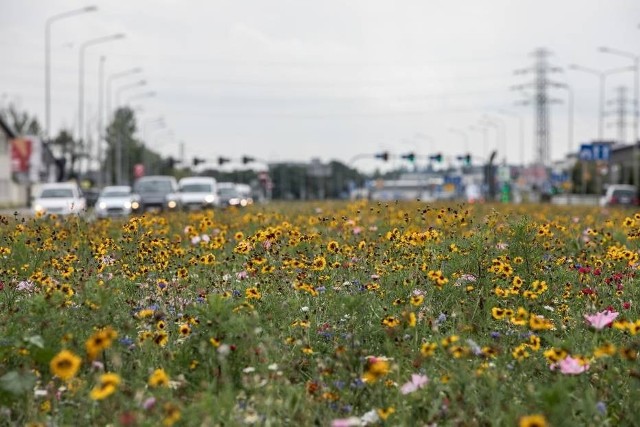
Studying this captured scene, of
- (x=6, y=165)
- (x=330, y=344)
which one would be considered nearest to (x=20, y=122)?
(x=6, y=165)

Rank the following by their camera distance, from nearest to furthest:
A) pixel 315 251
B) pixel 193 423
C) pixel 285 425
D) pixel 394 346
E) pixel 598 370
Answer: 1. pixel 193 423
2. pixel 285 425
3. pixel 598 370
4. pixel 394 346
5. pixel 315 251

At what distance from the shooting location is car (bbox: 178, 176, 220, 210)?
113 feet

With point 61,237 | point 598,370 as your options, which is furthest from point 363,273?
point 598,370

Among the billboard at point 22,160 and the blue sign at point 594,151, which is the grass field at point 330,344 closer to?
the blue sign at point 594,151

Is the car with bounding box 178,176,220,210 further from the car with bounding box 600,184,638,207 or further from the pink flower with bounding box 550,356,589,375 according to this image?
the pink flower with bounding box 550,356,589,375

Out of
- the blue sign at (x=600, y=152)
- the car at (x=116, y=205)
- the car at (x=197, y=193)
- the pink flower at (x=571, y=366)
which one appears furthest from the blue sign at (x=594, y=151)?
the pink flower at (x=571, y=366)

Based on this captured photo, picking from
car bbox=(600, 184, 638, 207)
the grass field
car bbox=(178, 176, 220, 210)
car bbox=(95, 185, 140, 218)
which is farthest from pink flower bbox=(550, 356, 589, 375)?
car bbox=(600, 184, 638, 207)

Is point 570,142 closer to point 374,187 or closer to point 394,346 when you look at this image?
point 374,187

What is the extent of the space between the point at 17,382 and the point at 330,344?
81.0 inches

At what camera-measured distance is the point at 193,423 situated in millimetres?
3697

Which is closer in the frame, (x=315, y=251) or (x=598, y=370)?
(x=598, y=370)

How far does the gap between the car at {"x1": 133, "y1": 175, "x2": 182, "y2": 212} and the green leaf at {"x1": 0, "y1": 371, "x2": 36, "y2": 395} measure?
93.8 ft

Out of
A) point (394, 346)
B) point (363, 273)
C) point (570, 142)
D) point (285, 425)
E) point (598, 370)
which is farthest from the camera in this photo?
point (570, 142)

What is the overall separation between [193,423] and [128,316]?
2.06 m
